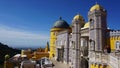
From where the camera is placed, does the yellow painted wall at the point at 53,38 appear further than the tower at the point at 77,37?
Yes

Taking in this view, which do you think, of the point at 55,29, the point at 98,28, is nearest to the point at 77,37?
the point at 98,28

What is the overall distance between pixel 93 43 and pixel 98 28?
82.2 inches

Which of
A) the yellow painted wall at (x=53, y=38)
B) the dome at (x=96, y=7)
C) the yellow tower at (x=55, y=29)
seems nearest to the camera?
the dome at (x=96, y=7)

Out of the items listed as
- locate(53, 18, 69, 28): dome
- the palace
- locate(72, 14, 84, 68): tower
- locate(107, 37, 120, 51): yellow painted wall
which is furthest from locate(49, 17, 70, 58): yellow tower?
locate(107, 37, 120, 51): yellow painted wall

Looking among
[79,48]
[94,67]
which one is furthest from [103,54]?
[79,48]

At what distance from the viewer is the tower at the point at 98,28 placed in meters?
23.6

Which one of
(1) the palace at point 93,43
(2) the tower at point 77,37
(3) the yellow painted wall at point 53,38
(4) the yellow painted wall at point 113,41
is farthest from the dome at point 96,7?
(3) the yellow painted wall at point 53,38

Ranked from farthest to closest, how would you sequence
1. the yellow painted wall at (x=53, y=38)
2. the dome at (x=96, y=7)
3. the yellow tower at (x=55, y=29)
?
1. the yellow painted wall at (x=53, y=38)
2. the yellow tower at (x=55, y=29)
3. the dome at (x=96, y=7)

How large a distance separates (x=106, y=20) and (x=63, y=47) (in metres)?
19.7

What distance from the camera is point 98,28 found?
23.6 metres

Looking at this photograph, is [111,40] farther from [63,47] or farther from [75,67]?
[63,47]

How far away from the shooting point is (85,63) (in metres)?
30.3

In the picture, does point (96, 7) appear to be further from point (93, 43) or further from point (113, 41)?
point (113, 41)

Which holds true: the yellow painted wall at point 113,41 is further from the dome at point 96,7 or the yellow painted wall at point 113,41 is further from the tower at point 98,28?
the dome at point 96,7
